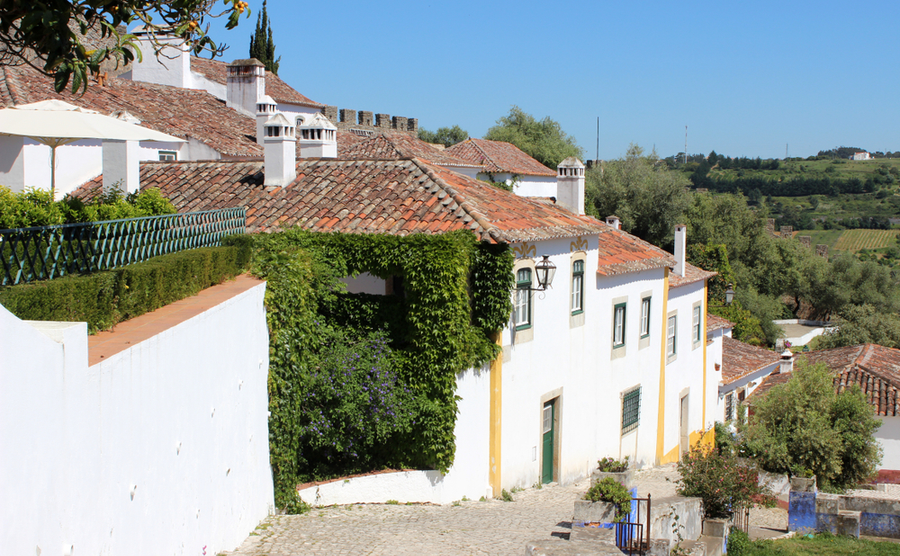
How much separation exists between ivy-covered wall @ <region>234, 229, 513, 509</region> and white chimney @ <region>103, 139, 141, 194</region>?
3.56 metres

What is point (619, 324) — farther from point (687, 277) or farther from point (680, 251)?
point (680, 251)

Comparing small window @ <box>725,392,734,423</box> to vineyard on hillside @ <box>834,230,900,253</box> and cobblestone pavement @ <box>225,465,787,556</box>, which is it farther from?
vineyard on hillside @ <box>834,230,900,253</box>

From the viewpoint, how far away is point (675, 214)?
4453 centimetres

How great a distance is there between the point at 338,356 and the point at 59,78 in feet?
23.9

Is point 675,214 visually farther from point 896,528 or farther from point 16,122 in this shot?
point 16,122

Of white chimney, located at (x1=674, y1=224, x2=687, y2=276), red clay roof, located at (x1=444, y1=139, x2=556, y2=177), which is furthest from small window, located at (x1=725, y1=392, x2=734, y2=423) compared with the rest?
red clay roof, located at (x1=444, y1=139, x2=556, y2=177)

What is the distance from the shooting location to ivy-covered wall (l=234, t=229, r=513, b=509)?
38.5 feet

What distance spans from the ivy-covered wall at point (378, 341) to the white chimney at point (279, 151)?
264cm

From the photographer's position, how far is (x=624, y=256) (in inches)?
735

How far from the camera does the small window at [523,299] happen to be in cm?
1409

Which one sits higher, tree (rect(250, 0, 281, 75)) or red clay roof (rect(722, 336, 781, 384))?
tree (rect(250, 0, 281, 75))

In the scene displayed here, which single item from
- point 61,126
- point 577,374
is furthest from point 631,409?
point 61,126

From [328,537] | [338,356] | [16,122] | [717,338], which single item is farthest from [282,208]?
[717,338]

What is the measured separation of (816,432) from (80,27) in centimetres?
2041
